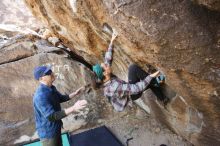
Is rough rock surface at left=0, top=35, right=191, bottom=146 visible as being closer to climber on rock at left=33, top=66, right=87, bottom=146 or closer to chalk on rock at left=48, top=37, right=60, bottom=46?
chalk on rock at left=48, top=37, right=60, bottom=46

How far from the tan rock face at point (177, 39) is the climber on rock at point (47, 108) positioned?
1193 mm

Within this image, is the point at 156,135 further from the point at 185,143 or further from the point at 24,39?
the point at 24,39

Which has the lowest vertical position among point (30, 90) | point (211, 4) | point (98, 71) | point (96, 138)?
point (96, 138)

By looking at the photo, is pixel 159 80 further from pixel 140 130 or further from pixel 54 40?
pixel 54 40

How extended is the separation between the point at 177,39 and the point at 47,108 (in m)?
2.12

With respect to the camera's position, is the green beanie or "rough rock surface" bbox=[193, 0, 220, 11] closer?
"rough rock surface" bbox=[193, 0, 220, 11]

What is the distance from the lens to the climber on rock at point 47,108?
5.27 metres

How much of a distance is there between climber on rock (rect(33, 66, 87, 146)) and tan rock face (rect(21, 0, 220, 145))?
1193 mm

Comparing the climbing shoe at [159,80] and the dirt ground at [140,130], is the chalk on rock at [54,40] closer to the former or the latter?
the dirt ground at [140,130]

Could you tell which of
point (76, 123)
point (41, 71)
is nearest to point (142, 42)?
point (41, 71)

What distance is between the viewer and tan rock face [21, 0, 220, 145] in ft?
14.0

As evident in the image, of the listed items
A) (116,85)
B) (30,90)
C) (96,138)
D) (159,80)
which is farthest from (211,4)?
(30,90)

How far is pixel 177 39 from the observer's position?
449 centimetres

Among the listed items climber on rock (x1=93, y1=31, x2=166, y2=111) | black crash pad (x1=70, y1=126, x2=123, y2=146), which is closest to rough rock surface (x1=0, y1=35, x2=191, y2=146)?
black crash pad (x1=70, y1=126, x2=123, y2=146)
